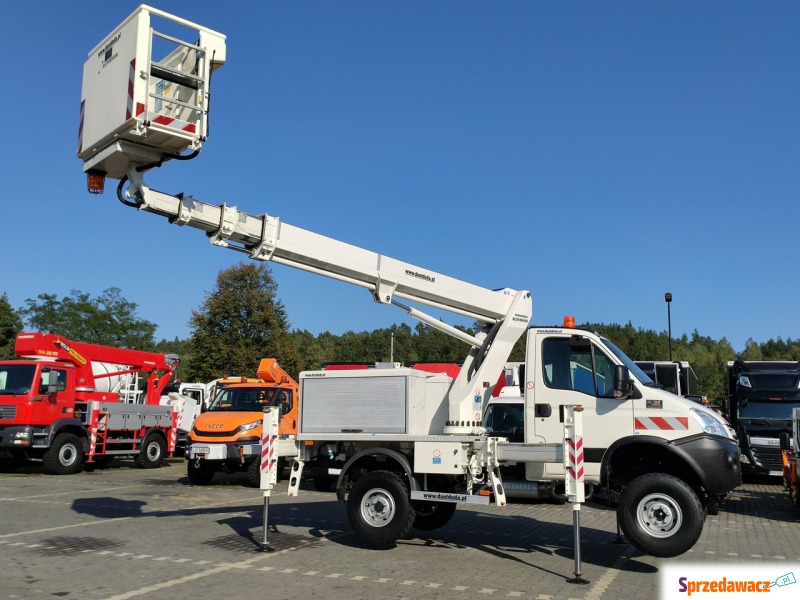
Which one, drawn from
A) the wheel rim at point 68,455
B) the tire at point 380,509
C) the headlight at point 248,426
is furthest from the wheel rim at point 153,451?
the tire at point 380,509

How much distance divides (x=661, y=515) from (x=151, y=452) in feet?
55.8

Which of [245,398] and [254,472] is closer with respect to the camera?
[254,472]

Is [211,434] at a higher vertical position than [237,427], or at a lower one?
lower

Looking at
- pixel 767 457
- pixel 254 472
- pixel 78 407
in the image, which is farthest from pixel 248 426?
pixel 767 457

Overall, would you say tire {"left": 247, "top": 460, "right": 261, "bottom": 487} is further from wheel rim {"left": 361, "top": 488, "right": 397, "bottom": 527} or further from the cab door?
the cab door

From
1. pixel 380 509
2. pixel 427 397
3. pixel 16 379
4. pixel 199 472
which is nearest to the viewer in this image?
pixel 380 509

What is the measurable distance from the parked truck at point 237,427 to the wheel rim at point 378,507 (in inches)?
235

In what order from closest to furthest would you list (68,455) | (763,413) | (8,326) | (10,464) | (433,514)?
(433,514) → (763,413) → (68,455) → (10,464) → (8,326)

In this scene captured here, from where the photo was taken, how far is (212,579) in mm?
7453

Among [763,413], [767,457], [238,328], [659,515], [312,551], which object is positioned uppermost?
[238,328]

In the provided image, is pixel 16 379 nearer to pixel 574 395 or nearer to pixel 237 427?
pixel 237 427

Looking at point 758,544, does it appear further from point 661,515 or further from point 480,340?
point 480,340

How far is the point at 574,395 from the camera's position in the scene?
8.88 metres

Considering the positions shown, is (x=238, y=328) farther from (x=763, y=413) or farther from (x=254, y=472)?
(x=763, y=413)
